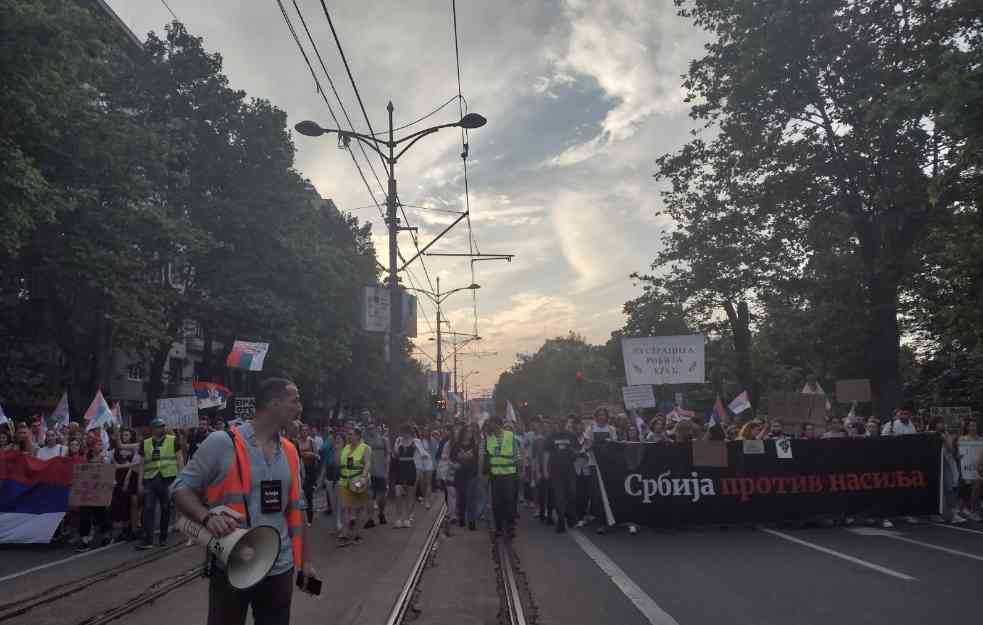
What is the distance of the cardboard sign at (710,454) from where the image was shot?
509 inches

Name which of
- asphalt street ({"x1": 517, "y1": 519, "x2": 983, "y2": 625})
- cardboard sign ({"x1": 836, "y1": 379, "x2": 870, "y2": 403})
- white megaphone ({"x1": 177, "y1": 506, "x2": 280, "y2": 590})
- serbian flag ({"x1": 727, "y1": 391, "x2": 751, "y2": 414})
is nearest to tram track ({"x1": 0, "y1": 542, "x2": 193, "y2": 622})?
asphalt street ({"x1": 517, "y1": 519, "x2": 983, "y2": 625})

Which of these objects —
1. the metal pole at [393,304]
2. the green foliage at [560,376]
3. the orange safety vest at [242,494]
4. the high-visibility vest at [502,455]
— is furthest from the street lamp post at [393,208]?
the green foliage at [560,376]

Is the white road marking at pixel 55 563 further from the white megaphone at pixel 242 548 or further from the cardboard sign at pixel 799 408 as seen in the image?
the cardboard sign at pixel 799 408

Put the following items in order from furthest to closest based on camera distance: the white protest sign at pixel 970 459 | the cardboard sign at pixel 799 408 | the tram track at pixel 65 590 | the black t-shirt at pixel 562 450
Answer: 1. the cardboard sign at pixel 799 408
2. the white protest sign at pixel 970 459
3. the black t-shirt at pixel 562 450
4. the tram track at pixel 65 590

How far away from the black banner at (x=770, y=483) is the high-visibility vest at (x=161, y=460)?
6.34m

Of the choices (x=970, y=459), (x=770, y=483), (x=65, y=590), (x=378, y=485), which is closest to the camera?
(x=65, y=590)

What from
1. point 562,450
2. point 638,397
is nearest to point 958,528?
point 562,450

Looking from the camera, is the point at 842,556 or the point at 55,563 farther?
the point at 55,563

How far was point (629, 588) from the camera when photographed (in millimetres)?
8094

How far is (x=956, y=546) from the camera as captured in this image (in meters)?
10.7

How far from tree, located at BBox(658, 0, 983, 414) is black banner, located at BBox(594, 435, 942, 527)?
21.4 feet

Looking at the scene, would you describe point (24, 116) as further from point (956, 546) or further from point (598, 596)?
point (956, 546)

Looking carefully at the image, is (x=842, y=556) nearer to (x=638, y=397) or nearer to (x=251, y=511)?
(x=251, y=511)

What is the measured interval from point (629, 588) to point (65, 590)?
5538 mm
